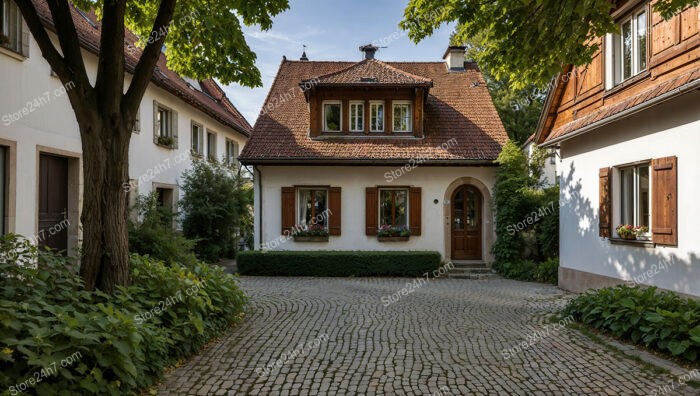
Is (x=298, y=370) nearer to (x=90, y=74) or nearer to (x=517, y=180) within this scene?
(x=90, y=74)

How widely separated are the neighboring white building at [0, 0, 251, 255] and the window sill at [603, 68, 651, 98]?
946 cm

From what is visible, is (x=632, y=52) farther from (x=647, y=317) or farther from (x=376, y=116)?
(x=376, y=116)

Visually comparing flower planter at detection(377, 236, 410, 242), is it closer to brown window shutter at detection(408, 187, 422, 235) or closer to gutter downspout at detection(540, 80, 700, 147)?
brown window shutter at detection(408, 187, 422, 235)

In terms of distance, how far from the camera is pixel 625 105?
336 inches

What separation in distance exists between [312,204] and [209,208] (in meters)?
3.41

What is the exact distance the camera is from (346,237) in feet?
49.1

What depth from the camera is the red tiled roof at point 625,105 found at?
705cm

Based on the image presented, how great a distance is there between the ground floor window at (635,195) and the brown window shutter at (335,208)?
813cm

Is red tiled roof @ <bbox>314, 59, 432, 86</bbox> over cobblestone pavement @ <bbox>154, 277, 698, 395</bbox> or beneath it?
over

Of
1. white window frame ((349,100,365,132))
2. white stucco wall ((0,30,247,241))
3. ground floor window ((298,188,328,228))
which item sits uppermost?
white window frame ((349,100,365,132))

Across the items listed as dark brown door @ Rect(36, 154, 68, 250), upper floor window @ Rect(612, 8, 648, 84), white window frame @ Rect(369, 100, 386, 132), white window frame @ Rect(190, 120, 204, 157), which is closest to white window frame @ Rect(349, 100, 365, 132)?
white window frame @ Rect(369, 100, 386, 132)

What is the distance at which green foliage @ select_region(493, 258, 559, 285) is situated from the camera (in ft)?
41.7

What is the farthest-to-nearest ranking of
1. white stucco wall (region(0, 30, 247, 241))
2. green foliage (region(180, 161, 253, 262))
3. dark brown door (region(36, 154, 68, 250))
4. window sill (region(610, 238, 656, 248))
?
1. green foliage (region(180, 161, 253, 262))
2. dark brown door (region(36, 154, 68, 250))
3. white stucco wall (region(0, 30, 247, 241))
4. window sill (region(610, 238, 656, 248))

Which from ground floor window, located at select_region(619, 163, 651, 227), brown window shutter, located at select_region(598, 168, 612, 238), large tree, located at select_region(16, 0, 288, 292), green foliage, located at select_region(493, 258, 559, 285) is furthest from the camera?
green foliage, located at select_region(493, 258, 559, 285)
